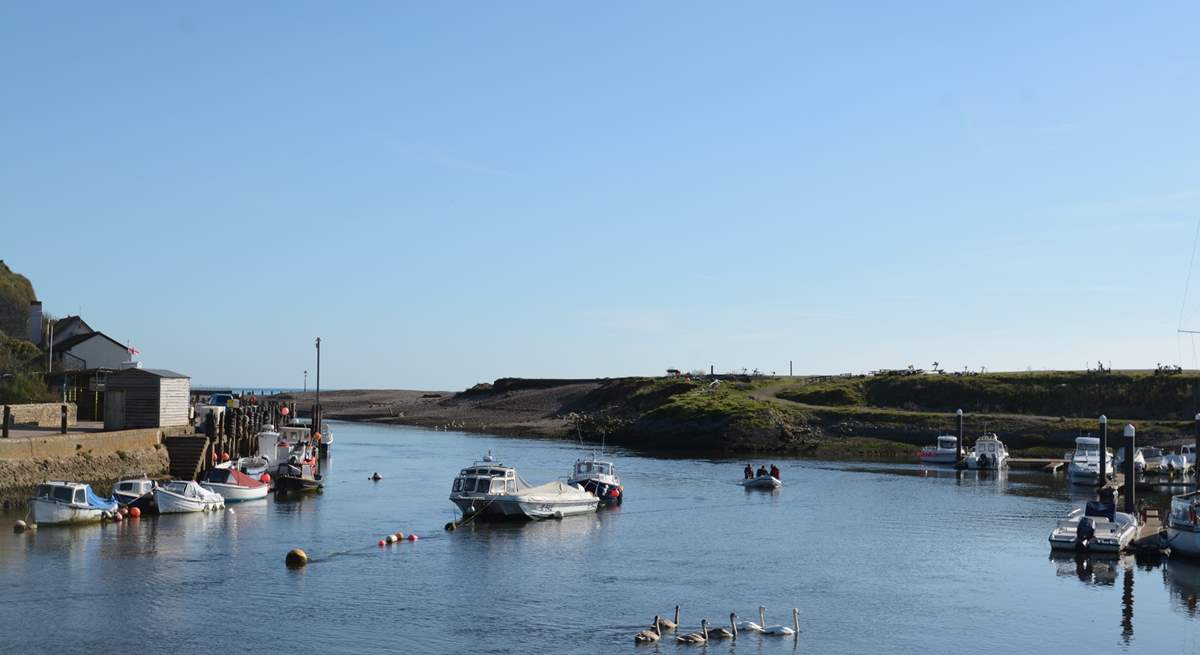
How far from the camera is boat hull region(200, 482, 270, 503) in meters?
64.3

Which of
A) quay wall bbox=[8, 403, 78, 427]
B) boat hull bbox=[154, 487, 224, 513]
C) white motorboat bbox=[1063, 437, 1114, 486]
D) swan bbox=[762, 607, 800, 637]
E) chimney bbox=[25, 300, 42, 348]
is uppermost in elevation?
chimney bbox=[25, 300, 42, 348]

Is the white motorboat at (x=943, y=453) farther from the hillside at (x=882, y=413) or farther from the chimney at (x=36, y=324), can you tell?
the chimney at (x=36, y=324)

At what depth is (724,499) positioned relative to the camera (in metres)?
73.3

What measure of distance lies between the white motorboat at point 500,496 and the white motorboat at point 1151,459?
1941 inches

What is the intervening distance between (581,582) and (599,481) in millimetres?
26510

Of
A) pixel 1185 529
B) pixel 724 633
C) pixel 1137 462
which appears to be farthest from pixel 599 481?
pixel 1137 462

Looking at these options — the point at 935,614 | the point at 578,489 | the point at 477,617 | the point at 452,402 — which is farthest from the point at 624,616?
the point at 452,402

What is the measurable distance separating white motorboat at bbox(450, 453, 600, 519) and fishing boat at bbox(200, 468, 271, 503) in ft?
41.4

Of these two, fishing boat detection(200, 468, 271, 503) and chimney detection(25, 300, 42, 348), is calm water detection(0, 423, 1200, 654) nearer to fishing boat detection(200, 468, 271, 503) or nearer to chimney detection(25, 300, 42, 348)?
fishing boat detection(200, 468, 271, 503)

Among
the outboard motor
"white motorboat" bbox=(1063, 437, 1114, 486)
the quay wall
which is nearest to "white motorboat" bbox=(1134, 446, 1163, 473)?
"white motorboat" bbox=(1063, 437, 1114, 486)

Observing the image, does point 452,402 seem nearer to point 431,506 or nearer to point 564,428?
point 564,428

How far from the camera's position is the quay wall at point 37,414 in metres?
71.3

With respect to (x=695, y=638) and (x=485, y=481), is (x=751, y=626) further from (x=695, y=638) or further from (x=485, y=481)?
(x=485, y=481)

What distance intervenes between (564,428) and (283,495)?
76.3 metres
